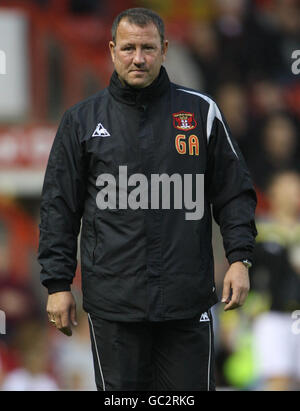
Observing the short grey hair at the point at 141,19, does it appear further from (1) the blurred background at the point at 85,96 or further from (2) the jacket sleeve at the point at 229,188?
(1) the blurred background at the point at 85,96

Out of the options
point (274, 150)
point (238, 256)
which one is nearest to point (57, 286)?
point (238, 256)

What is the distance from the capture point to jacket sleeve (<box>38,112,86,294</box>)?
11.9ft

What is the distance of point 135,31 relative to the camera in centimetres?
359

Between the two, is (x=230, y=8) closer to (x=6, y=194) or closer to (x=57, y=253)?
(x=6, y=194)

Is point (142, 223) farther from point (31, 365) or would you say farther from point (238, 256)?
point (31, 365)

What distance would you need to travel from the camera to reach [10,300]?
26.0 feet

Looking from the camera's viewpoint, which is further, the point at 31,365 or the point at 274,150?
the point at 274,150

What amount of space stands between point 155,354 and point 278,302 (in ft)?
8.47

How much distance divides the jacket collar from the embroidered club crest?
110 mm

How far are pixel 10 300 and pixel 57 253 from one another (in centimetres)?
441

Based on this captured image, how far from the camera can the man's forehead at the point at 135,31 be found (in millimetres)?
3586

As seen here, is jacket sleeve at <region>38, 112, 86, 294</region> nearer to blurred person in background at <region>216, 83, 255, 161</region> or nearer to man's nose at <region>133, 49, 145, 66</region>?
man's nose at <region>133, 49, 145, 66</region>

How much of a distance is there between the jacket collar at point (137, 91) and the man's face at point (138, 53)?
21 mm

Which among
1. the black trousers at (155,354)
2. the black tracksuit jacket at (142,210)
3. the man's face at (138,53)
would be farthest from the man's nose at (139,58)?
the black trousers at (155,354)
